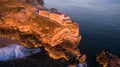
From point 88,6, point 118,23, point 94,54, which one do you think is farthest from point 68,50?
point 88,6

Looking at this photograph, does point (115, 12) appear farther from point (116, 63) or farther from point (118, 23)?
point (116, 63)

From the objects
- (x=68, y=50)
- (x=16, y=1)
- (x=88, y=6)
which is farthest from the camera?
(x=88, y=6)

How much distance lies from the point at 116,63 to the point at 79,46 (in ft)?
61.4

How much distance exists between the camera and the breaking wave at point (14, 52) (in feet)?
264

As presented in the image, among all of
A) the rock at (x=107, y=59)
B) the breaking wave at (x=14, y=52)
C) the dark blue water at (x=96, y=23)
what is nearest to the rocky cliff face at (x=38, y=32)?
the breaking wave at (x=14, y=52)

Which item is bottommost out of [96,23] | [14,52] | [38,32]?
[96,23]

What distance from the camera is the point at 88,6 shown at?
173125 millimetres

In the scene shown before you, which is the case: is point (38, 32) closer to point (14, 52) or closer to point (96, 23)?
point (14, 52)

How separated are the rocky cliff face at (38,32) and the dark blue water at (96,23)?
619cm

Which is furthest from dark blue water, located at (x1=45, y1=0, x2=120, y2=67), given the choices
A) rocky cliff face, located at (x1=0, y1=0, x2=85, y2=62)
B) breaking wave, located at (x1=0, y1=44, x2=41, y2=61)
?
breaking wave, located at (x1=0, y1=44, x2=41, y2=61)

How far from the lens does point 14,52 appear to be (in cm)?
8294

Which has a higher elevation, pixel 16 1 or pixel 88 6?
pixel 16 1

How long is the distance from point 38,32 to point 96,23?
155 ft

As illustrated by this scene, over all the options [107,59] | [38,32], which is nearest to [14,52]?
[38,32]
